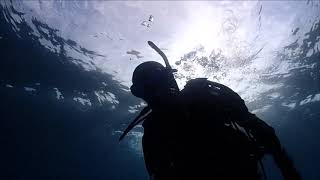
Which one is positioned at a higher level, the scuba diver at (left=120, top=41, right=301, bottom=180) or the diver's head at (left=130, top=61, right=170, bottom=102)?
the diver's head at (left=130, top=61, right=170, bottom=102)

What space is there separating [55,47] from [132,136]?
19.7m

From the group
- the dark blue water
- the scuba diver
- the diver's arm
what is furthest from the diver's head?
the dark blue water

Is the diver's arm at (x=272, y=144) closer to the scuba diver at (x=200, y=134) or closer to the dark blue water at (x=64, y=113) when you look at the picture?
the scuba diver at (x=200, y=134)

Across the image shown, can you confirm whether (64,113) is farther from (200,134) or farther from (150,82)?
(200,134)

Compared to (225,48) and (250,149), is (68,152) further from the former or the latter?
(250,149)

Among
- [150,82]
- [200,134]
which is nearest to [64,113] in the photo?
[150,82]

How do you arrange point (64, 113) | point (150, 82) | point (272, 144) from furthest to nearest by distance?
point (64, 113) < point (150, 82) < point (272, 144)

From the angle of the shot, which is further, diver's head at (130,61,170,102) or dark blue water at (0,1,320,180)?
dark blue water at (0,1,320,180)

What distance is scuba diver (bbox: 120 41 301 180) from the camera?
2.76 meters

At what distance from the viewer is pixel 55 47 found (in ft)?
55.3

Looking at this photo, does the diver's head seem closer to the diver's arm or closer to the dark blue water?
the diver's arm

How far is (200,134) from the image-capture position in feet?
9.80

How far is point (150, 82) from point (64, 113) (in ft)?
82.1

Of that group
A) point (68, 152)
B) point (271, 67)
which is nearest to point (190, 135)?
point (271, 67)
